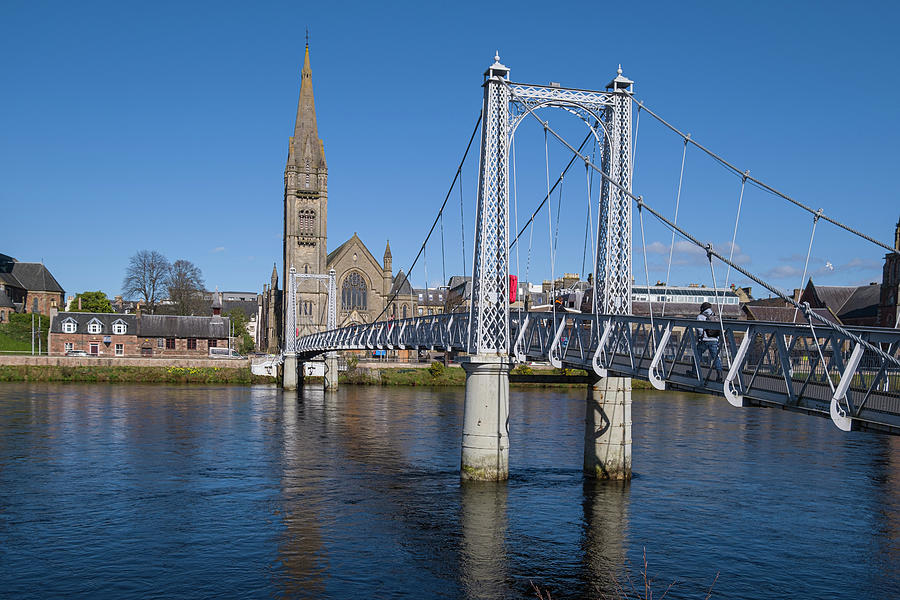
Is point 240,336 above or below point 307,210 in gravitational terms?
below

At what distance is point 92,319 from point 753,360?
2778 inches

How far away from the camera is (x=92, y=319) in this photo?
7919 centimetres

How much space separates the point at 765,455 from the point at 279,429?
22.9 meters

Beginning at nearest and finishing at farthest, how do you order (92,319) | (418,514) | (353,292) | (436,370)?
(418,514), (436,370), (92,319), (353,292)

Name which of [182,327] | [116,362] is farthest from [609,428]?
[182,327]

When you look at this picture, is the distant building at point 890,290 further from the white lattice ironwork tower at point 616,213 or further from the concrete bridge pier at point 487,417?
the concrete bridge pier at point 487,417

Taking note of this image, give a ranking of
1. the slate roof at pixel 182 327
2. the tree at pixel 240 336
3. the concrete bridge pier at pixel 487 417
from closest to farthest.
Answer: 1. the concrete bridge pier at pixel 487 417
2. the slate roof at pixel 182 327
3. the tree at pixel 240 336

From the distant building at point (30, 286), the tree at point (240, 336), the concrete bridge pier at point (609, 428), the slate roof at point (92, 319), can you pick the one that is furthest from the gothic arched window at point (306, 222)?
the concrete bridge pier at point (609, 428)

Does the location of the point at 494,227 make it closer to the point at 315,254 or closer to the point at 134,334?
the point at 134,334

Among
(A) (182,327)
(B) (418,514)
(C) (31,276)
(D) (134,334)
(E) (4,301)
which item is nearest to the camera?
(B) (418,514)

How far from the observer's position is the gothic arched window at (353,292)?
10012 centimetres

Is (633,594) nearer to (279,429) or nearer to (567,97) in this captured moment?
(567,97)

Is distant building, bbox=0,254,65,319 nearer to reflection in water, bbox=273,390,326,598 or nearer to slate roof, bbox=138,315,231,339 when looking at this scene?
slate roof, bbox=138,315,231,339

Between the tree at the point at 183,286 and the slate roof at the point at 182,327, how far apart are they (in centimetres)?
1976
